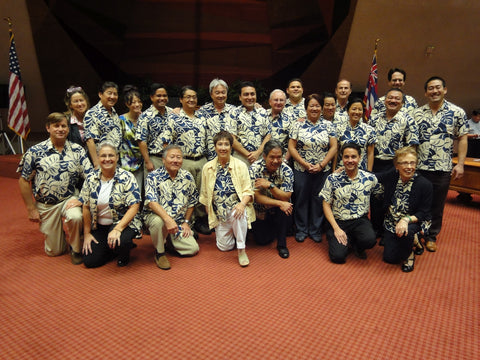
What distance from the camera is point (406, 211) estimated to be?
2.93 metres

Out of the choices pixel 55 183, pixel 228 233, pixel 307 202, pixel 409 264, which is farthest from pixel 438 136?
pixel 55 183

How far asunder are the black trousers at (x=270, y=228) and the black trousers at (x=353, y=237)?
1.44 feet

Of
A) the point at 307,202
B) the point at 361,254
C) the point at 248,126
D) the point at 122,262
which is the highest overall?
the point at 248,126

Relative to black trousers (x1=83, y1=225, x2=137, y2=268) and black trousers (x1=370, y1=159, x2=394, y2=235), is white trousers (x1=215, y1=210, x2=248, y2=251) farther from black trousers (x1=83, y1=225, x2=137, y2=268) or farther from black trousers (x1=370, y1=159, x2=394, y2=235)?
black trousers (x1=370, y1=159, x2=394, y2=235)

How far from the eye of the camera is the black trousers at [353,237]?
2.96 metres

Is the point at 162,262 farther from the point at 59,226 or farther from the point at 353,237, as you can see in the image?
the point at 353,237

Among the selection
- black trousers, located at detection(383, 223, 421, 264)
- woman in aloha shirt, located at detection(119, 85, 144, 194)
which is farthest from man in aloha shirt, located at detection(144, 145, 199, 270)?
black trousers, located at detection(383, 223, 421, 264)

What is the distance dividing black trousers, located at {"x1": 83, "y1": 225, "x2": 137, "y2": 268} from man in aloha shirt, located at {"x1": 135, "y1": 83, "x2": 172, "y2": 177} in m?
0.85

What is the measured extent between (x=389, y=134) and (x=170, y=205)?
7.30ft

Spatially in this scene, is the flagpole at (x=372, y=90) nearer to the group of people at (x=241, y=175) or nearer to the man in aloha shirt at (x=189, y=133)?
the group of people at (x=241, y=175)

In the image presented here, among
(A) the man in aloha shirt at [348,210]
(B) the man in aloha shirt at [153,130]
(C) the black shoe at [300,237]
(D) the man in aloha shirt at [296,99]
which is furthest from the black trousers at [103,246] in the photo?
(D) the man in aloha shirt at [296,99]

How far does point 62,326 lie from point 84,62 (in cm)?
698

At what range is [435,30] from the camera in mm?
7492

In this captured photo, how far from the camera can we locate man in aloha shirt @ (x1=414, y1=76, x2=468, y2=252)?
3182 millimetres
